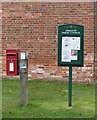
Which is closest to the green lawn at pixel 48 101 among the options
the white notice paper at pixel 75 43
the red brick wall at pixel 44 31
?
the red brick wall at pixel 44 31

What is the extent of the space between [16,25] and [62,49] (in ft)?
13.8

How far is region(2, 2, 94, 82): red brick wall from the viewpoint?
482 inches

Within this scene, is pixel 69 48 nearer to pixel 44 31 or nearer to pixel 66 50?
pixel 66 50

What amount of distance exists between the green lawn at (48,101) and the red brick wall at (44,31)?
0.42 m

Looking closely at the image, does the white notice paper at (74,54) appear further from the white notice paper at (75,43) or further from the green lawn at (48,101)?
the green lawn at (48,101)

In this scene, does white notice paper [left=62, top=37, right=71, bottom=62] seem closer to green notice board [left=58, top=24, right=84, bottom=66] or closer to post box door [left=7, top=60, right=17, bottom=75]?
green notice board [left=58, top=24, right=84, bottom=66]

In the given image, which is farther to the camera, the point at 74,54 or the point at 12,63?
the point at 74,54

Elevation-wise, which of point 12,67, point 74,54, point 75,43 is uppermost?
point 75,43

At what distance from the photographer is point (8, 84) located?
11.9 m

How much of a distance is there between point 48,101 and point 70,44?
1539mm

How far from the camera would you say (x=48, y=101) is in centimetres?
927

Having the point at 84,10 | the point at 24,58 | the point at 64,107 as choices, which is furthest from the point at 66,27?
the point at 84,10

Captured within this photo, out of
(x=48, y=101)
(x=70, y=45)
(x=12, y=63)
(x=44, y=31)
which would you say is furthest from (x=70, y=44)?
(x=44, y=31)

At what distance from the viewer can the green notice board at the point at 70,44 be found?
28.4 ft
